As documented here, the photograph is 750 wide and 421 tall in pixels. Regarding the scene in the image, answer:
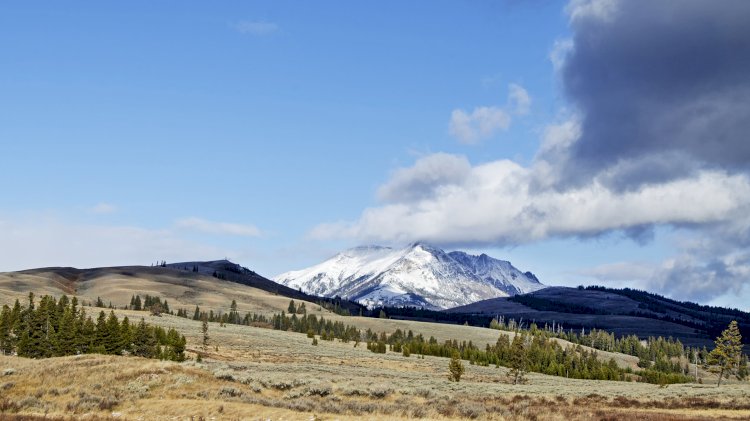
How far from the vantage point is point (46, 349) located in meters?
79.5

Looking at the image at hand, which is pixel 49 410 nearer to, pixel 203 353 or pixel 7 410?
pixel 7 410

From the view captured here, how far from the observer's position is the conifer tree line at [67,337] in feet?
261

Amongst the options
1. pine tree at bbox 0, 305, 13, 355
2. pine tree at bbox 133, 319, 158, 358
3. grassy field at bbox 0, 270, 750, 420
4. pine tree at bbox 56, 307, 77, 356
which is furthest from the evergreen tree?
grassy field at bbox 0, 270, 750, 420

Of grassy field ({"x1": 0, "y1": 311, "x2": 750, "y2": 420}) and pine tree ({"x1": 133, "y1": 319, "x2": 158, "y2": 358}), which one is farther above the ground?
grassy field ({"x1": 0, "y1": 311, "x2": 750, "y2": 420})

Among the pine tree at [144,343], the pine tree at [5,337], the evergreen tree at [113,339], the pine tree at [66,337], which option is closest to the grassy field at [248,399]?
the evergreen tree at [113,339]

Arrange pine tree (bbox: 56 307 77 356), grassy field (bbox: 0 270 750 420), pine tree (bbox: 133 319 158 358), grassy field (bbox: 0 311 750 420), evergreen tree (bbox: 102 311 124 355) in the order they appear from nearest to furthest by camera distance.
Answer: grassy field (bbox: 0 270 750 420) → grassy field (bbox: 0 311 750 420) → pine tree (bbox: 56 307 77 356) → evergreen tree (bbox: 102 311 124 355) → pine tree (bbox: 133 319 158 358)

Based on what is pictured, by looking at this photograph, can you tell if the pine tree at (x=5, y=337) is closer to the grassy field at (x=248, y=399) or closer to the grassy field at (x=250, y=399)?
the grassy field at (x=248, y=399)

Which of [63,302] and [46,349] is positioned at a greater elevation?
[63,302]

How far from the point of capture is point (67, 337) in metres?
81.0

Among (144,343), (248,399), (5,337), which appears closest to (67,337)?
(5,337)

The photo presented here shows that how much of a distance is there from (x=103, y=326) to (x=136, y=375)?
45.6 metres

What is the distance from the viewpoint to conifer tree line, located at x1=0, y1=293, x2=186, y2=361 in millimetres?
79562

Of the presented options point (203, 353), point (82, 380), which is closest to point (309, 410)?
point (82, 380)

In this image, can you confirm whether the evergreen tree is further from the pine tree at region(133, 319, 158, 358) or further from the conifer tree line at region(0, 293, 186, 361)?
the pine tree at region(133, 319, 158, 358)
